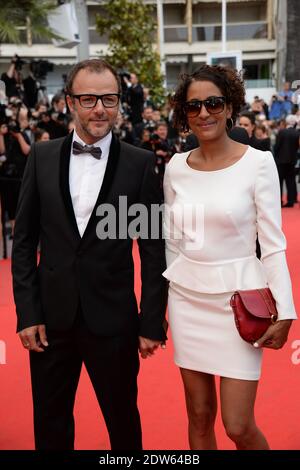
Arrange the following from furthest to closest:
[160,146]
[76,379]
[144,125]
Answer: [144,125], [160,146], [76,379]

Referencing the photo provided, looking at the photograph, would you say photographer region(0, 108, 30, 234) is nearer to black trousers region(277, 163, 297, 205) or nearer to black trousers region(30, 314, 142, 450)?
black trousers region(277, 163, 297, 205)

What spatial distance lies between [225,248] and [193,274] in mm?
152

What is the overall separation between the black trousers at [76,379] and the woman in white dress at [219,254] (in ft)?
0.70

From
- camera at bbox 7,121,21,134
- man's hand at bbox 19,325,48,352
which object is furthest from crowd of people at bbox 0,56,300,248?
man's hand at bbox 19,325,48,352

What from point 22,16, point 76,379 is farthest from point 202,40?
point 76,379

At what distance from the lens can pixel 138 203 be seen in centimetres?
210

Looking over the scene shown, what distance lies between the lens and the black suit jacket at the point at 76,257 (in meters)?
2.03

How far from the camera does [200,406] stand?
6.95 feet

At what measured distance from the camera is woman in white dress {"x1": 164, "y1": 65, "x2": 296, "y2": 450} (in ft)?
6.55

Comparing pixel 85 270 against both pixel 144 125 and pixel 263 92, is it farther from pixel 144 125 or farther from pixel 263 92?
pixel 263 92

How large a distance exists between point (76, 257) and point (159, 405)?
1.36 meters

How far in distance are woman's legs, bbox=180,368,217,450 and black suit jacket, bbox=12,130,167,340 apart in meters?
→ 0.21

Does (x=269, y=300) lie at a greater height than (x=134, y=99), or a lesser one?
lesser

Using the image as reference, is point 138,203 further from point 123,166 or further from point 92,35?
point 92,35
